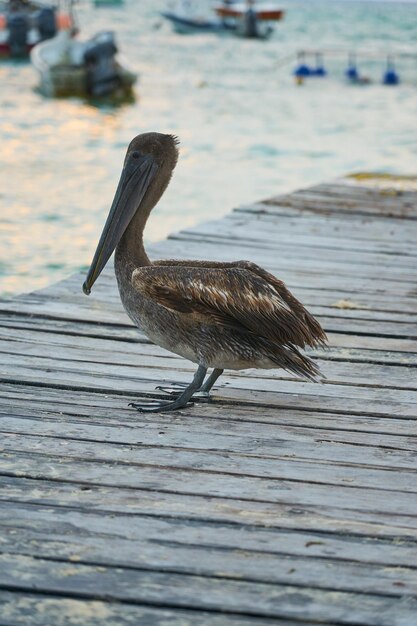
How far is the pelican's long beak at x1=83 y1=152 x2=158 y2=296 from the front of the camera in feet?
12.1

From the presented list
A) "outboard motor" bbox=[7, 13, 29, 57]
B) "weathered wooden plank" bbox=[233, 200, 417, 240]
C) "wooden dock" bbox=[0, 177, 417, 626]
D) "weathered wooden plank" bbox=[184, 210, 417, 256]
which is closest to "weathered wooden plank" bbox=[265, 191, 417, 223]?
"weathered wooden plank" bbox=[233, 200, 417, 240]

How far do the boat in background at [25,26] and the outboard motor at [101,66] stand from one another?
8.79m

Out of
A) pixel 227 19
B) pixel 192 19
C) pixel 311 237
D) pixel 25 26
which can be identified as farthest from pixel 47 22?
pixel 311 237

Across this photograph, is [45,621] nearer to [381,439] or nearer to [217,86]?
[381,439]

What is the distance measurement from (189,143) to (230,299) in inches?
683

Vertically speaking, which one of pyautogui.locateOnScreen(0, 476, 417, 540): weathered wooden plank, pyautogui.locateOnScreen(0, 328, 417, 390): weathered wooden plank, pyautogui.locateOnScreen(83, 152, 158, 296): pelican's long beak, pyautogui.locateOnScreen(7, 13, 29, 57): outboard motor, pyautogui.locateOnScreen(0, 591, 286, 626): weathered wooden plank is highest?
pyautogui.locateOnScreen(83, 152, 158, 296): pelican's long beak

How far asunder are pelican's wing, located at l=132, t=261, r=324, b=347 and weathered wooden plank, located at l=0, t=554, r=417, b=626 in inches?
44.4

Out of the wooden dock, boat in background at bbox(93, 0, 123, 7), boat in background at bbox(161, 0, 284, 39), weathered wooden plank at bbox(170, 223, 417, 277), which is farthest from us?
boat in background at bbox(93, 0, 123, 7)

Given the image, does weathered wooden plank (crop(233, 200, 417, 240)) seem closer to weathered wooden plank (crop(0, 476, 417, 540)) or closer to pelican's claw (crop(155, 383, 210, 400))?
pelican's claw (crop(155, 383, 210, 400))

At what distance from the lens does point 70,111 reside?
2598cm

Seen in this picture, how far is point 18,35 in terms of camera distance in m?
39.2

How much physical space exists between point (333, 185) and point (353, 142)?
1360cm

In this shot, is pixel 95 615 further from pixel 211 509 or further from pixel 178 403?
pixel 178 403

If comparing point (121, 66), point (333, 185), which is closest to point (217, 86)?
point (121, 66)
